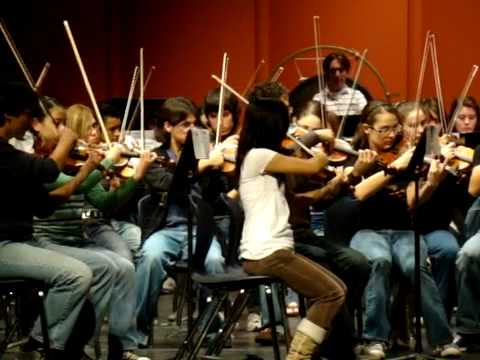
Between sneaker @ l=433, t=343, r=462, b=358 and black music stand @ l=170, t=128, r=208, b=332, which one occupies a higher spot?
black music stand @ l=170, t=128, r=208, b=332

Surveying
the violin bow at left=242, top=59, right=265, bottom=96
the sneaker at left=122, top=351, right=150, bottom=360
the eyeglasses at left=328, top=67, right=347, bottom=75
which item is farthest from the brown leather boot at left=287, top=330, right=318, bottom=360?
the violin bow at left=242, top=59, right=265, bottom=96

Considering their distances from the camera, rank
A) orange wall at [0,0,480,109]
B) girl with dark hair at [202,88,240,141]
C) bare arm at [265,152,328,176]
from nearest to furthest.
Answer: bare arm at [265,152,328,176] < girl with dark hair at [202,88,240,141] < orange wall at [0,0,480,109]

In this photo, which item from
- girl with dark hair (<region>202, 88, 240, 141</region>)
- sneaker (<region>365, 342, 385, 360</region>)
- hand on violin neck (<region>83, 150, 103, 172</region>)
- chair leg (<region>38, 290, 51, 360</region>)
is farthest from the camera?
girl with dark hair (<region>202, 88, 240, 141</region>)

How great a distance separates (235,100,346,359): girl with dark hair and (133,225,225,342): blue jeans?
513 mm

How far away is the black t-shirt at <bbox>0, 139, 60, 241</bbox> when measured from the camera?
3982mm

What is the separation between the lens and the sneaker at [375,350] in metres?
4.57

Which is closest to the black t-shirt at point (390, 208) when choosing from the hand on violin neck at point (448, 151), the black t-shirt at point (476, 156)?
the hand on violin neck at point (448, 151)

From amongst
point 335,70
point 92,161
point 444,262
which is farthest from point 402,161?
point 335,70

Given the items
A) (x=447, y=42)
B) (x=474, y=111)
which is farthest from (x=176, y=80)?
(x=474, y=111)

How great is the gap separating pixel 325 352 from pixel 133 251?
3.55 ft

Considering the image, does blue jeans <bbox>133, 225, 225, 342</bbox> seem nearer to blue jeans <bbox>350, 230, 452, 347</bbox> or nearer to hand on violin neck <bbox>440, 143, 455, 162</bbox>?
blue jeans <bbox>350, 230, 452, 347</bbox>

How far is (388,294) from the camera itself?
4688mm

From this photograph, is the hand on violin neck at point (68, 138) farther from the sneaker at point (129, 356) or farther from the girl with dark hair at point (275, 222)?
the sneaker at point (129, 356)

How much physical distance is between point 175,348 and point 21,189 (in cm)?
124
